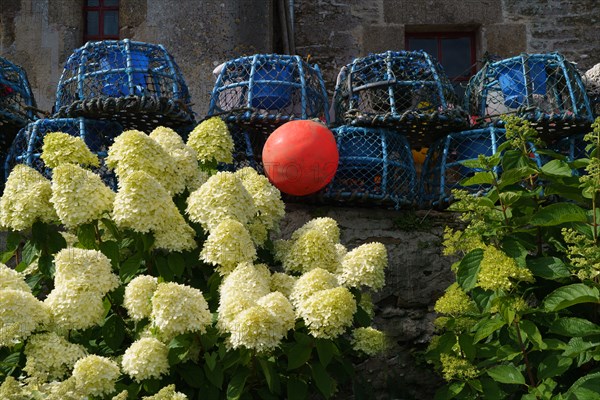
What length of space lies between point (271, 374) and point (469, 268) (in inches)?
31.2

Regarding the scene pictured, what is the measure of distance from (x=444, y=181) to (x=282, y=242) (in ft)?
4.01

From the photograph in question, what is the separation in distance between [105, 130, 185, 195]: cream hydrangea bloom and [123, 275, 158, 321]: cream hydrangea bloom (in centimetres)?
45

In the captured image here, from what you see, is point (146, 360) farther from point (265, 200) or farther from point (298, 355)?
point (265, 200)

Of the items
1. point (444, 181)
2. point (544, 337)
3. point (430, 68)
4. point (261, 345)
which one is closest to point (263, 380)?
point (261, 345)

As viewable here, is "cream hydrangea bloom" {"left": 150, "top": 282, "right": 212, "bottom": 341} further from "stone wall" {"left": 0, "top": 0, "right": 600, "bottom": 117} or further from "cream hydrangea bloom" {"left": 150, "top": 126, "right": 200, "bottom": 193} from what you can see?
"stone wall" {"left": 0, "top": 0, "right": 600, "bottom": 117}

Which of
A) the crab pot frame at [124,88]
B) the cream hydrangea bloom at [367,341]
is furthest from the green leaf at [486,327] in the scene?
the crab pot frame at [124,88]

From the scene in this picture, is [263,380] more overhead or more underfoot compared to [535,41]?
more underfoot

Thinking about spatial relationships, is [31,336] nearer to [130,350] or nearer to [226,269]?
[130,350]

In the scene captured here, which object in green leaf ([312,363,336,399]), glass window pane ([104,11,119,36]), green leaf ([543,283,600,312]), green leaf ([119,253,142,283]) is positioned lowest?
green leaf ([312,363,336,399])

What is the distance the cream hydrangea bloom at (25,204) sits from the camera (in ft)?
11.9

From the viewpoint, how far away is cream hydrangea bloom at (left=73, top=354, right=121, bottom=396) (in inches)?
122

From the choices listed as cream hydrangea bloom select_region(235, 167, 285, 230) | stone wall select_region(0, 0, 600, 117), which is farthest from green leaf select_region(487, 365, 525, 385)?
stone wall select_region(0, 0, 600, 117)

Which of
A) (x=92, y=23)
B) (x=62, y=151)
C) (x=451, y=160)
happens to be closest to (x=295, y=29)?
(x=92, y=23)

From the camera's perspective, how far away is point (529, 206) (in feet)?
12.1
